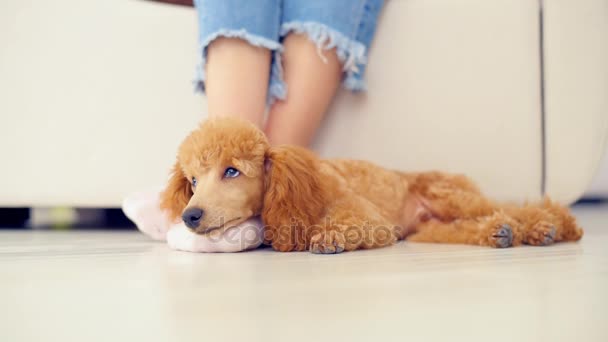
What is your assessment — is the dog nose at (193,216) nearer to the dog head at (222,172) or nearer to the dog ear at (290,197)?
the dog head at (222,172)

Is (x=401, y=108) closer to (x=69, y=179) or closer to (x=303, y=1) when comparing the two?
(x=303, y=1)

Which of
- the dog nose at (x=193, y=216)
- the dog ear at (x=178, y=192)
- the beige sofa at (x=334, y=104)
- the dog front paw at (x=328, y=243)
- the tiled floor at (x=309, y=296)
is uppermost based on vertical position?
the beige sofa at (x=334, y=104)

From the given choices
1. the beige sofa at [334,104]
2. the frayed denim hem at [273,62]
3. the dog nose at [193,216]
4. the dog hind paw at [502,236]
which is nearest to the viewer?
Answer: the dog nose at [193,216]

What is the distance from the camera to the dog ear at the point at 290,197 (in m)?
1.08

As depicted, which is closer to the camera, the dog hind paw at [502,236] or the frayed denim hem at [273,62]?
the dog hind paw at [502,236]

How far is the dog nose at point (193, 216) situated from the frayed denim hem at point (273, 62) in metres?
0.57

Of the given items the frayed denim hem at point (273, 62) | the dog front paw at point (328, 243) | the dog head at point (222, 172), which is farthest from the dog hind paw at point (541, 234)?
the frayed denim hem at point (273, 62)

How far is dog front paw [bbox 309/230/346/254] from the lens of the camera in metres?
1.07

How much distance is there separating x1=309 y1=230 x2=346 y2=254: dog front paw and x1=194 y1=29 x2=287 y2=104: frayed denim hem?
561 millimetres

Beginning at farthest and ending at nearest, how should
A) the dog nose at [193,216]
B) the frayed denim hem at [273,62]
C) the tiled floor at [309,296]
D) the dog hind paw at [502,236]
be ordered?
1. the frayed denim hem at [273,62]
2. the dog hind paw at [502,236]
3. the dog nose at [193,216]
4. the tiled floor at [309,296]

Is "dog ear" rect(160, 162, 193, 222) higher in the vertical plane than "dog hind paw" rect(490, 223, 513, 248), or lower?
higher

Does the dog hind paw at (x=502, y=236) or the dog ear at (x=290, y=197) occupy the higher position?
the dog ear at (x=290, y=197)

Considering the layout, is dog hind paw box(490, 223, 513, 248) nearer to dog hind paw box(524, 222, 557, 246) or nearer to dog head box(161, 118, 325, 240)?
dog hind paw box(524, 222, 557, 246)

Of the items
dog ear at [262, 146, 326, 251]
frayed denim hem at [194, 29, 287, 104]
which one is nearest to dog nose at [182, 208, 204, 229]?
dog ear at [262, 146, 326, 251]
